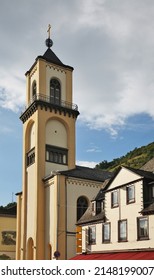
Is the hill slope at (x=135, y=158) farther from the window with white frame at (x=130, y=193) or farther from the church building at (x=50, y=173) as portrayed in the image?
the window with white frame at (x=130, y=193)

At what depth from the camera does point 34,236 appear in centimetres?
5047

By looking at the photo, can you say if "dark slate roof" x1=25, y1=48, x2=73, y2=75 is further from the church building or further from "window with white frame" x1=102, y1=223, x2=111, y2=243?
"window with white frame" x1=102, y1=223, x2=111, y2=243

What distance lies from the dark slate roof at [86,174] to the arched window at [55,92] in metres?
9.66

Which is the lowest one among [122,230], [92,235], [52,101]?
[92,235]

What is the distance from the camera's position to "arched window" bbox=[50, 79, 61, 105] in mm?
58713

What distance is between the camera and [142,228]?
102 ft

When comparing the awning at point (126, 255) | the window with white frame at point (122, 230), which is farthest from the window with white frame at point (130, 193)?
the awning at point (126, 255)

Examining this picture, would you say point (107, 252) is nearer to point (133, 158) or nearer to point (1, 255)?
point (1, 255)

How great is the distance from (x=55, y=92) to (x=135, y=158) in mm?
84519

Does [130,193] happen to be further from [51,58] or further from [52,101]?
[51,58]

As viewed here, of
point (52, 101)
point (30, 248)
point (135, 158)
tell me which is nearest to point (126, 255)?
point (30, 248)

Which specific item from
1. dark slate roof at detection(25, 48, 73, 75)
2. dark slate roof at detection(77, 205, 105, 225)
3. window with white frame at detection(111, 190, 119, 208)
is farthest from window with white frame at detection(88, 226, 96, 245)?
dark slate roof at detection(25, 48, 73, 75)

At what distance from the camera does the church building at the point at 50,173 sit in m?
49.1

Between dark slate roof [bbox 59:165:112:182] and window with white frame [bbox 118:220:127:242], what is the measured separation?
1777cm
